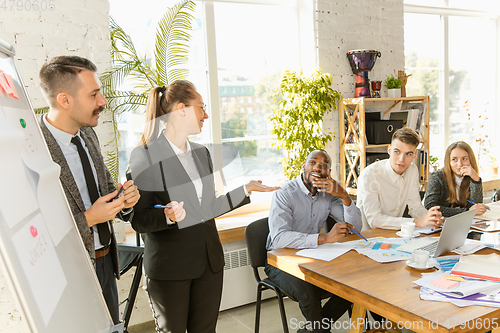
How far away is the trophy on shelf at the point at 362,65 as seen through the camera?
373cm

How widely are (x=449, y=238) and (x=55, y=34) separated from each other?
99.3 inches

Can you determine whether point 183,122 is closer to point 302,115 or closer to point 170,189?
point 170,189

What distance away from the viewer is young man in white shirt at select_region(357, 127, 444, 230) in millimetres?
2674

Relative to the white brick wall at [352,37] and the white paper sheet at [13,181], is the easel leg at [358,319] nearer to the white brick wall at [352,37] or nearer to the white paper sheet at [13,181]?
the white paper sheet at [13,181]

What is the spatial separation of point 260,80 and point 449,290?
2.67 metres

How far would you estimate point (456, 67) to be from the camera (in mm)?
5082

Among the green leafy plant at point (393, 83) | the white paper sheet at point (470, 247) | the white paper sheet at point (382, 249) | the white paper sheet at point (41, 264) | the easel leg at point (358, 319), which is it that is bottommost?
the easel leg at point (358, 319)

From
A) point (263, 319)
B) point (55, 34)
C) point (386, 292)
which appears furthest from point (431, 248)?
point (55, 34)

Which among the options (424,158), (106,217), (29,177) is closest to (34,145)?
(29,177)

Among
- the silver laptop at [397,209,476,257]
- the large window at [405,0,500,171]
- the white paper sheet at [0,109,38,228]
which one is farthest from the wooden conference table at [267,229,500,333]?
the large window at [405,0,500,171]

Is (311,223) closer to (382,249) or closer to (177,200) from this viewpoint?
(382,249)

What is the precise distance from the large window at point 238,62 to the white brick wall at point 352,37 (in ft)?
0.94

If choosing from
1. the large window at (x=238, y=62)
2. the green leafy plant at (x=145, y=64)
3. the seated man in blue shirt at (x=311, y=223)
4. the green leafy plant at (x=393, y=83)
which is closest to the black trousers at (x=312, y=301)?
the seated man in blue shirt at (x=311, y=223)

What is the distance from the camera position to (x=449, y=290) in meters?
1.49
